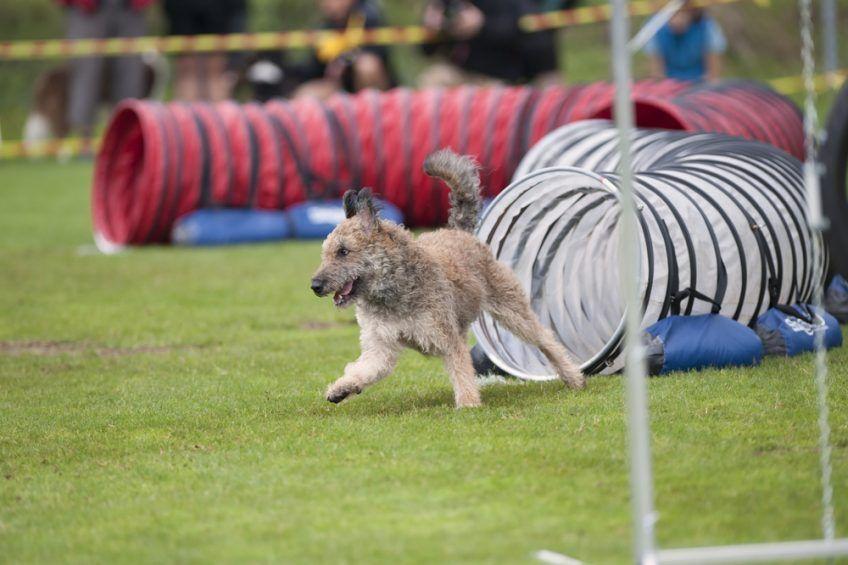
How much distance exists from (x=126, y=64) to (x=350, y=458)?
679 inches

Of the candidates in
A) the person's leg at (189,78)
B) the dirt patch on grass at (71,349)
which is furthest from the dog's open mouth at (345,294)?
the person's leg at (189,78)

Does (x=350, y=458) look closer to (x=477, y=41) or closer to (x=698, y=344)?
(x=698, y=344)

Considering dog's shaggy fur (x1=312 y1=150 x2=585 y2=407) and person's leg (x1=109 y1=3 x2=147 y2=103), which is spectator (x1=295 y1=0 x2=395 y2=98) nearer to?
person's leg (x1=109 y1=3 x2=147 y2=103)

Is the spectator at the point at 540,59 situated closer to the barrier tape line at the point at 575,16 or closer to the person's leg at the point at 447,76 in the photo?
the barrier tape line at the point at 575,16

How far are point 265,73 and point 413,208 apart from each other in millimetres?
6822

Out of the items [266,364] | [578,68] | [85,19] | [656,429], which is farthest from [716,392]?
[578,68]

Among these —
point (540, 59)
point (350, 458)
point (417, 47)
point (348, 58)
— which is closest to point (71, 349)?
point (350, 458)

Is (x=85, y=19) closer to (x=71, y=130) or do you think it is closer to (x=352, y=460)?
(x=71, y=130)

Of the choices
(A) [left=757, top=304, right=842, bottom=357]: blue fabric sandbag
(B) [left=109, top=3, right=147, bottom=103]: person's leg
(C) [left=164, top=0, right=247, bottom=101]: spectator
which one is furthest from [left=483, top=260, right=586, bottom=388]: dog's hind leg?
(B) [left=109, top=3, right=147, bottom=103]: person's leg

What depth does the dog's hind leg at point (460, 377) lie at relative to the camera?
22.1 ft

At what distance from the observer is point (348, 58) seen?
64.4ft

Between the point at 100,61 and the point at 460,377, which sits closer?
the point at 460,377

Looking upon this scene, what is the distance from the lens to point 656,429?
6109 millimetres

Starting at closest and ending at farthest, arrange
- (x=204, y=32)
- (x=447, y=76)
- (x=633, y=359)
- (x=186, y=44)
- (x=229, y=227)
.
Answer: (x=633, y=359) → (x=229, y=227) → (x=447, y=76) → (x=186, y=44) → (x=204, y=32)
